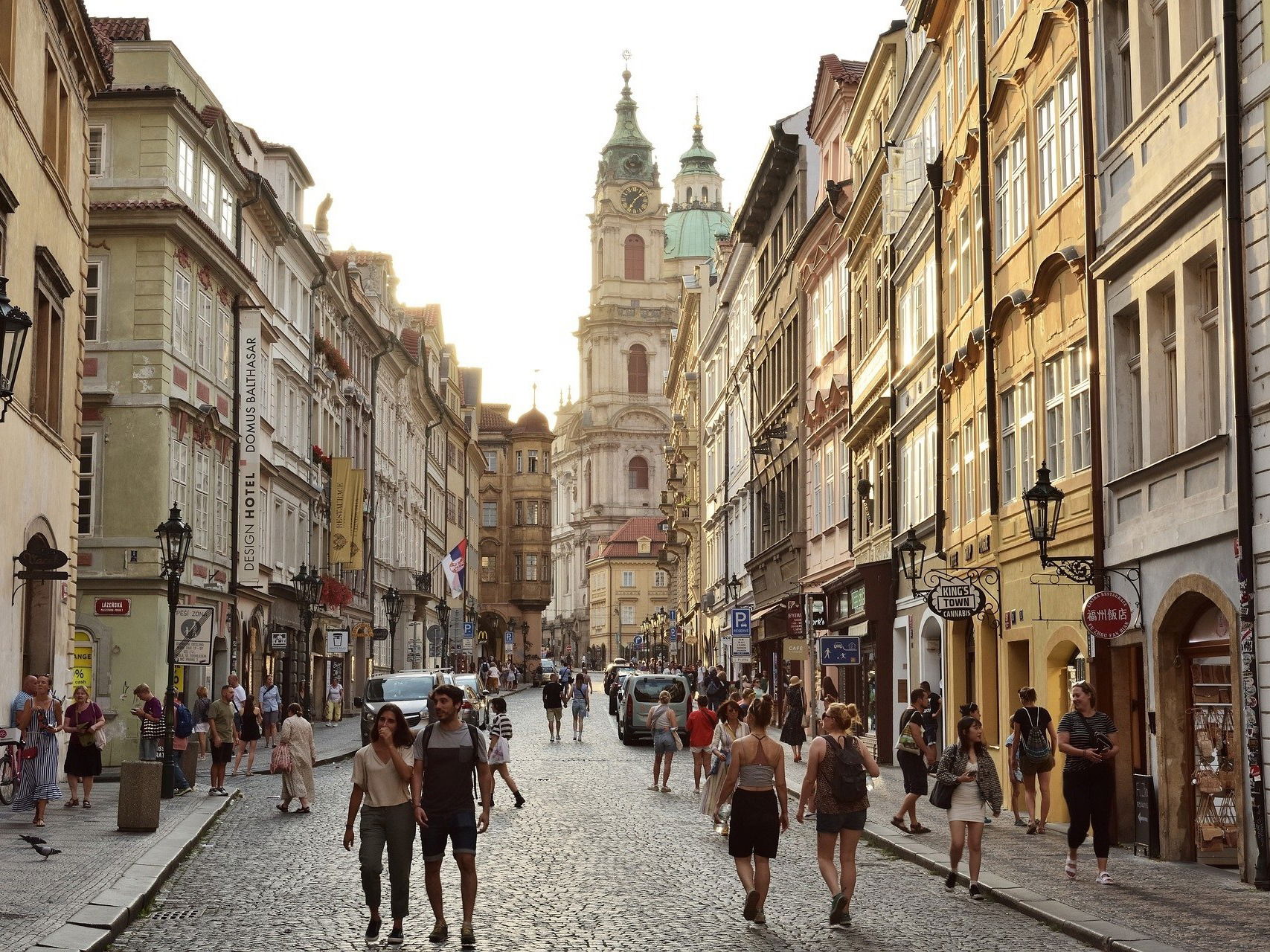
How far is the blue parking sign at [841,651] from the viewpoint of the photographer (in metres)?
33.0

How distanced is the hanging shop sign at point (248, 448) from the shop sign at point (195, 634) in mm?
15254

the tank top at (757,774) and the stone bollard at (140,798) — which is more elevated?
the tank top at (757,774)

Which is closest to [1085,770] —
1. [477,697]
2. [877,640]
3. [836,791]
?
[836,791]

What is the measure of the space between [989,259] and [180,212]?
1874cm

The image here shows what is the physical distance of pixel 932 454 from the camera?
29.8m

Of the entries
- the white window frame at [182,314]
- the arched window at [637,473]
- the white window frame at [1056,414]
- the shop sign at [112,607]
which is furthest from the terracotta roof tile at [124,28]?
the arched window at [637,473]

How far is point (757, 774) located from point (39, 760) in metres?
10.5

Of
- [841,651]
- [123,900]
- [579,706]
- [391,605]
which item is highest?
[391,605]

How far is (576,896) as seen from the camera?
15.3 metres

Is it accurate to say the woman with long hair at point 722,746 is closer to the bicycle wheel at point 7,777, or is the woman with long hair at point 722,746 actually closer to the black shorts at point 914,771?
the black shorts at point 914,771

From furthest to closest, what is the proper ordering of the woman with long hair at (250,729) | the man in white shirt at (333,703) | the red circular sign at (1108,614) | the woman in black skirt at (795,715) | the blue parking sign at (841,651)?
the man in white shirt at (333,703)
the woman in black skirt at (795,715)
the blue parking sign at (841,651)
the woman with long hair at (250,729)
the red circular sign at (1108,614)

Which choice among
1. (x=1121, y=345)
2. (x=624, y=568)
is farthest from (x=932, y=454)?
(x=624, y=568)

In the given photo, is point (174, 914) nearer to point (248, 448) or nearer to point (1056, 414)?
point (1056, 414)

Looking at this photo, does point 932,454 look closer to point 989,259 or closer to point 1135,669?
point 989,259
